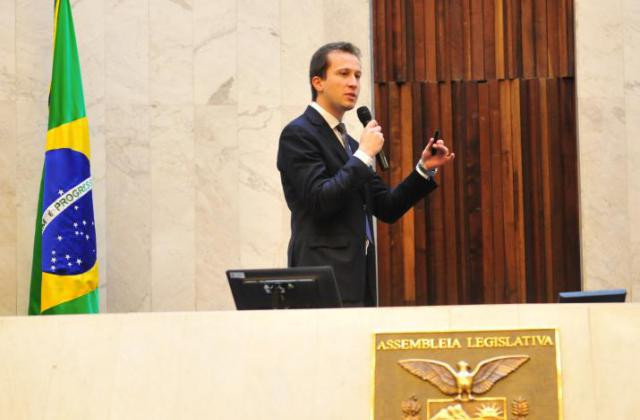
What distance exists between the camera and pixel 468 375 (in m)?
4.13

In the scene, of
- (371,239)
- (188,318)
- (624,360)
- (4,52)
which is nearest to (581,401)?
(624,360)

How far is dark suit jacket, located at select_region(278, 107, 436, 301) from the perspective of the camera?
5492 millimetres

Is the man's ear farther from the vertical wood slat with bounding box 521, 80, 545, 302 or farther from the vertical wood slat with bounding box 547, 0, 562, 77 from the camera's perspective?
the vertical wood slat with bounding box 547, 0, 562, 77

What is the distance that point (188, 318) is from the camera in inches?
170

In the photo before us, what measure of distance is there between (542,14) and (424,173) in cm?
314

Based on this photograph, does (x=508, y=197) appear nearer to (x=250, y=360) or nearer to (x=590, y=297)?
(x=590, y=297)

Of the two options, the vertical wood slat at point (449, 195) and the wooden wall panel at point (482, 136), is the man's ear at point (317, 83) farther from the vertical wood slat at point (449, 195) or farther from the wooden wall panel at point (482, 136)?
the vertical wood slat at point (449, 195)

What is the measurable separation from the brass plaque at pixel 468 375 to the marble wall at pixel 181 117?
13.5ft

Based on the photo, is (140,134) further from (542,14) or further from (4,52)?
(542,14)

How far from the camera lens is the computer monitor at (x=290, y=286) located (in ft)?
15.1

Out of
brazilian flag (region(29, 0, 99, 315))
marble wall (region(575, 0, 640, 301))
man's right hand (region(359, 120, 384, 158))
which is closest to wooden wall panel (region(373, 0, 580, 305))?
marble wall (region(575, 0, 640, 301))

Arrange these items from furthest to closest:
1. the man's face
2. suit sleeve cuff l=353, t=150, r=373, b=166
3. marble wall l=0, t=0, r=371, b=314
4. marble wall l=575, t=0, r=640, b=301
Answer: marble wall l=575, t=0, r=640, b=301 → marble wall l=0, t=0, r=371, b=314 → the man's face → suit sleeve cuff l=353, t=150, r=373, b=166

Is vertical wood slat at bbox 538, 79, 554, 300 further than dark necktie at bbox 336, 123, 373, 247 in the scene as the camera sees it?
Yes

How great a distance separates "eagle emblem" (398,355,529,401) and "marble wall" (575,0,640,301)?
4.30m
